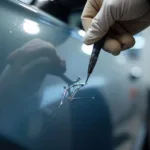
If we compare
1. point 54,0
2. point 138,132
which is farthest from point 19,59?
point 138,132

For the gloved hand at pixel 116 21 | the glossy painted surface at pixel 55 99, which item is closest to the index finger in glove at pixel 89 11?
the gloved hand at pixel 116 21

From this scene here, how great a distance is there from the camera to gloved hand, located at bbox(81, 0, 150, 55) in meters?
0.44

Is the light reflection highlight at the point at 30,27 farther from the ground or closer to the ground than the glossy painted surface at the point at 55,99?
farther from the ground

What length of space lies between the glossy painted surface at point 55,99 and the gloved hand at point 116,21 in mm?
161

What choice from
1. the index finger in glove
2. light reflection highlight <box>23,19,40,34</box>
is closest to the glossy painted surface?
light reflection highlight <box>23,19,40,34</box>

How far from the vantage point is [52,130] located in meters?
0.55

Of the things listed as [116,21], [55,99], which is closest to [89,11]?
[116,21]

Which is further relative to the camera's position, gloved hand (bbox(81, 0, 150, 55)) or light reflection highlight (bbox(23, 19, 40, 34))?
light reflection highlight (bbox(23, 19, 40, 34))

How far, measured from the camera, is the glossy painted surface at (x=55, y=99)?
507mm

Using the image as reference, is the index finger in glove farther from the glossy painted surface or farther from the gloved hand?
the glossy painted surface

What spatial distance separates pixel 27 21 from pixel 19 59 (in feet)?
0.43

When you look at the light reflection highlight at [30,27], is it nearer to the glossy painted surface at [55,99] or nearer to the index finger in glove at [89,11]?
the glossy painted surface at [55,99]

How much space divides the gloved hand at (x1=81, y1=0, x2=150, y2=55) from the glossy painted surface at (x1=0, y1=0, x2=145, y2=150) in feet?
0.53

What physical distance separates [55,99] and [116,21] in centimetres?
24
